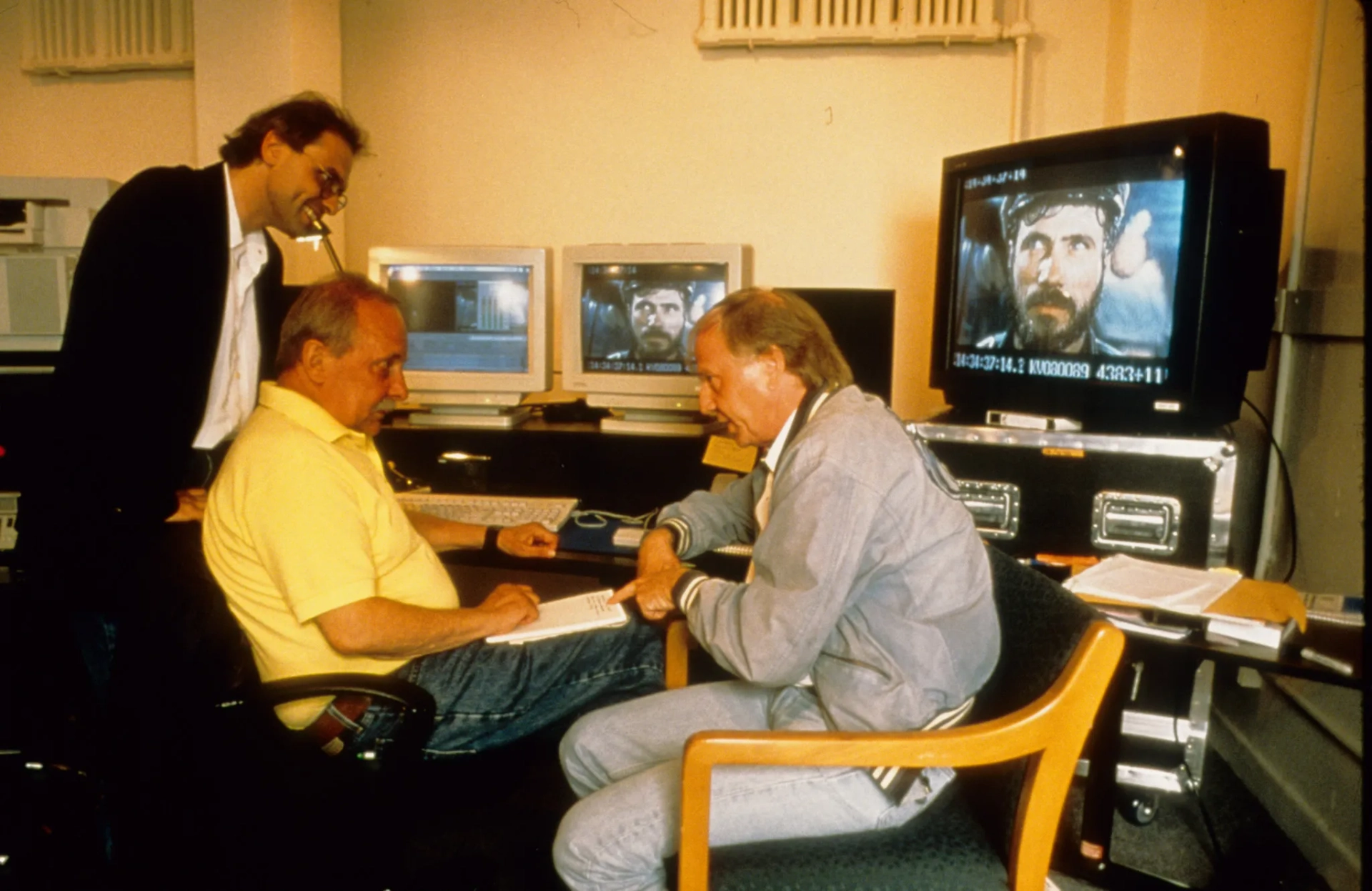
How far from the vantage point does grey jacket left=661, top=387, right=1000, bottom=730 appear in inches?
47.4

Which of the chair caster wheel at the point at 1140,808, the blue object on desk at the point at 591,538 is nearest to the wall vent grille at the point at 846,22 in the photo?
the blue object on desk at the point at 591,538

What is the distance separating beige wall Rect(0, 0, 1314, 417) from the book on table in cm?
145

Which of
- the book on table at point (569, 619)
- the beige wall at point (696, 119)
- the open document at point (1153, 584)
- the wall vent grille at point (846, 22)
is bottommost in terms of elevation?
the book on table at point (569, 619)

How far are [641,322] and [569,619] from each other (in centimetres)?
100

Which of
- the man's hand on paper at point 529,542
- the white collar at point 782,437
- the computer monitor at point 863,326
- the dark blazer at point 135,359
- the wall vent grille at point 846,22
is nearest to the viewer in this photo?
the white collar at point 782,437

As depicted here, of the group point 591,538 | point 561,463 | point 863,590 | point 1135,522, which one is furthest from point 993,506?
point 561,463

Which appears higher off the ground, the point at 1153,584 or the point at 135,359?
the point at 135,359

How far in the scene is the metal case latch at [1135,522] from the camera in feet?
5.67

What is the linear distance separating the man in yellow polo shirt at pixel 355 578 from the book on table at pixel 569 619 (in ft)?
0.07

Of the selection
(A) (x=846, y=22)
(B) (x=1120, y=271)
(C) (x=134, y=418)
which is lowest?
(C) (x=134, y=418)

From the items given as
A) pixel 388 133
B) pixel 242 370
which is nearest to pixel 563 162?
pixel 388 133

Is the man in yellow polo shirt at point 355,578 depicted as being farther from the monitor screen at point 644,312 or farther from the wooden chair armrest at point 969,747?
the monitor screen at point 644,312

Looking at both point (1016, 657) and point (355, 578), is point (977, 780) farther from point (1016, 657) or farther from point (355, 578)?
point (355, 578)

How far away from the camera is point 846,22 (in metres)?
2.65
